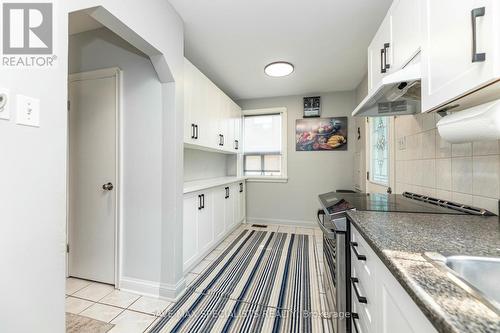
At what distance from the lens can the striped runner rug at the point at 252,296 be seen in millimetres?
1495

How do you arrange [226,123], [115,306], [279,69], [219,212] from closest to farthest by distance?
1. [115,306]
2. [279,69]
3. [219,212]
4. [226,123]

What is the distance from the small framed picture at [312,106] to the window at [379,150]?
108 cm

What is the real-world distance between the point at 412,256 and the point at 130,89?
219 centimetres

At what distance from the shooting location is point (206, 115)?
260 cm

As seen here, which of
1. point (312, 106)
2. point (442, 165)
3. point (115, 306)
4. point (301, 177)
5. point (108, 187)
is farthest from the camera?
point (301, 177)

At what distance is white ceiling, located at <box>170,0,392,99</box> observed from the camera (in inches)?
68.2

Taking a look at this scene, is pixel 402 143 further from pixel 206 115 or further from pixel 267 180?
pixel 267 180

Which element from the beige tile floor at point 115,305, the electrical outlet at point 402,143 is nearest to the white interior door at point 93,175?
the beige tile floor at point 115,305

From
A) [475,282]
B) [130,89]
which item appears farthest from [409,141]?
[130,89]

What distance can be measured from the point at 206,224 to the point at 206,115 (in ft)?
4.33

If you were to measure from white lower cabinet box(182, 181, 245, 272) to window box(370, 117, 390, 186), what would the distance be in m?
1.98

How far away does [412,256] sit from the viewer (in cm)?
63

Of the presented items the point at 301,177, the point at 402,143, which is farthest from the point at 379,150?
the point at 301,177

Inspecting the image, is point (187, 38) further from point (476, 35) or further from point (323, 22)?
point (476, 35)
